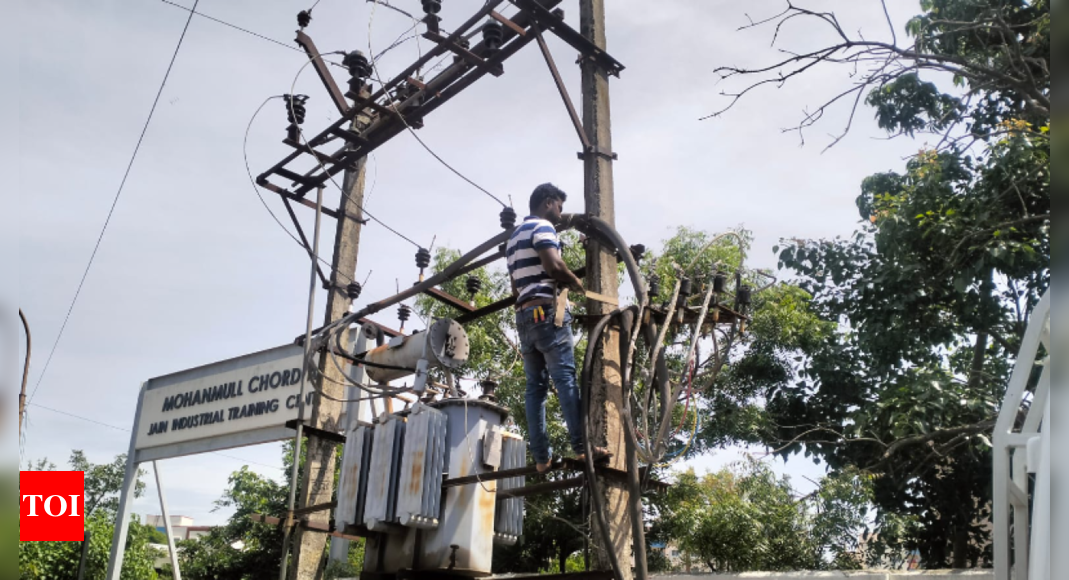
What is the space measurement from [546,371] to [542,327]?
408 mm

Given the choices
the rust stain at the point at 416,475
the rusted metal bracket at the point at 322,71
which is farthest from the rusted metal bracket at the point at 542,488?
the rusted metal bracket at the point at 322,71

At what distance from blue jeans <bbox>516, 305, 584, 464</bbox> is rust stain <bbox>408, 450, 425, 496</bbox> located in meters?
0.70

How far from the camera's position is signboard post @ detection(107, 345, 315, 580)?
8.88 m

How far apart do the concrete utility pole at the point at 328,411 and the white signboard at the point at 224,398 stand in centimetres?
28

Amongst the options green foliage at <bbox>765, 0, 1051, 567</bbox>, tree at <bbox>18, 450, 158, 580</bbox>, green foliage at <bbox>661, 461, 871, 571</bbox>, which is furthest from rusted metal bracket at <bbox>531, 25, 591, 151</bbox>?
tree at <bbox>18, 450, 158, 580</bbox>

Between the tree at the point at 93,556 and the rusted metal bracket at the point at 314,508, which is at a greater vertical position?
the rusted metal bracket at the point at 314,508

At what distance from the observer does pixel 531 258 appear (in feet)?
17.3

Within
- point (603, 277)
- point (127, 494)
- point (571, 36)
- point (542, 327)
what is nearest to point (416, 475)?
point (542, 327)

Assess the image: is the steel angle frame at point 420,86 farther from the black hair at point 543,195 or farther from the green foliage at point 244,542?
the green foliage at point 244,542

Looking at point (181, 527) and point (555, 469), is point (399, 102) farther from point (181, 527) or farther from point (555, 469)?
point (181, 527)

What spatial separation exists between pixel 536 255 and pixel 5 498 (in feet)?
14.4

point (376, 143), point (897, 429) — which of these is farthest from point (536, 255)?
point (897, 429)

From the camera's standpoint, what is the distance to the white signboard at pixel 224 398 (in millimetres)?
8859

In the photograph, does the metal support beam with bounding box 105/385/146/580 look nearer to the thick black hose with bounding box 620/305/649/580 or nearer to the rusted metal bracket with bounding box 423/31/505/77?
the rusted metal bracket with bounding box 423/31/505/77
